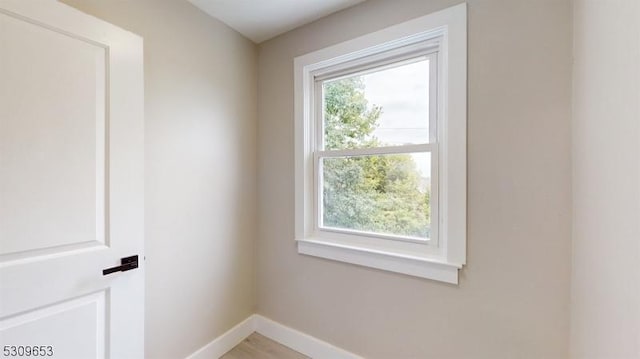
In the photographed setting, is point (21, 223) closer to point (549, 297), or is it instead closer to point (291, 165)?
point (291, 165)

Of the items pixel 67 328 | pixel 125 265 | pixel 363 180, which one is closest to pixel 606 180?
pixel 363 180

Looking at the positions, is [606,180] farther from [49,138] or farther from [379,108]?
[49,138]

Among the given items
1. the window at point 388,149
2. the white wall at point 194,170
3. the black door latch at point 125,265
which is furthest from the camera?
the white wall at point 194,170

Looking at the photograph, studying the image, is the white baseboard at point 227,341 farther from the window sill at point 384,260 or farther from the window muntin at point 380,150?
the window muntin at point 380,150

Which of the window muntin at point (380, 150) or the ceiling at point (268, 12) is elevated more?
the ceiling at point (268, 12)

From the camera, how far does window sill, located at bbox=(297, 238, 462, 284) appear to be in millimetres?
1396

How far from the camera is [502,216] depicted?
1.27 metres

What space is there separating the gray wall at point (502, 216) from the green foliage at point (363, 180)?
11.2 inches

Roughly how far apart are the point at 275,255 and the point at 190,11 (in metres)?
1.77

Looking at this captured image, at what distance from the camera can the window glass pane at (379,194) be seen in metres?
1.57

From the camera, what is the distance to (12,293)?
3.02 feet

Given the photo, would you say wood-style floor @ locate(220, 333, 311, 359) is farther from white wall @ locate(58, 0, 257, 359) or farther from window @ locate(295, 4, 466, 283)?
window @ locate(295, 4, 466, 283)

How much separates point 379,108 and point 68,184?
161cm

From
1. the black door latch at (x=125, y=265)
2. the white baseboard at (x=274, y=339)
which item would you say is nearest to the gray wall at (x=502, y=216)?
the white baseboard at (x=274, y=339)
